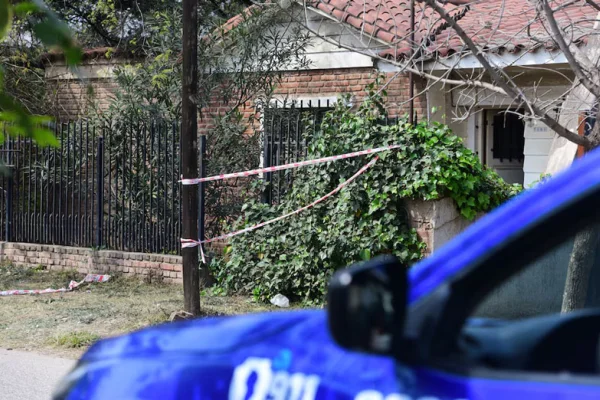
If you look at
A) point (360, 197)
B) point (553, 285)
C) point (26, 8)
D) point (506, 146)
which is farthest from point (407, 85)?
point (26, 8)

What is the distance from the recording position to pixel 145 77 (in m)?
11.5

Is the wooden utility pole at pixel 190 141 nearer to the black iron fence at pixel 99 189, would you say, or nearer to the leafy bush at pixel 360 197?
the leafy bush at pixel 360 197

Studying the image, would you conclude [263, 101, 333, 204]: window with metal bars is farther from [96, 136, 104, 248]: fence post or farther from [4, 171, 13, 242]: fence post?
[4, 171, 13, 242]: fence post

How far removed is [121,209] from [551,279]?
8.57 m

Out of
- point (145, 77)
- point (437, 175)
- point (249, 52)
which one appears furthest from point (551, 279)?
point (145, 77)

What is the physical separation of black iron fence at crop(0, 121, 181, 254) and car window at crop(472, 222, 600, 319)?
22.3ft

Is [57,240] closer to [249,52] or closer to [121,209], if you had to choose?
[121,209]

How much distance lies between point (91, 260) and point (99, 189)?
3.42 ft

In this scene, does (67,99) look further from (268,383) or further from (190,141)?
(268,383)

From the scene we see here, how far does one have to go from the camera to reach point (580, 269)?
4.71 m

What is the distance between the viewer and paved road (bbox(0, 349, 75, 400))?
6171mm

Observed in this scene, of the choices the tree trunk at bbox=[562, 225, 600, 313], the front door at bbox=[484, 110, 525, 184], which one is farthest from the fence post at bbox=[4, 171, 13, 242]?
the tree trunk at bbox=[562, 225, 600, 313]

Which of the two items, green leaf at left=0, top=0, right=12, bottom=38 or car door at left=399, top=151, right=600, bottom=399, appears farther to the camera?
car door at left=399, top=151, right=600, bottom=399

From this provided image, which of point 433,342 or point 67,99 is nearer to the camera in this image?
point 433,342
